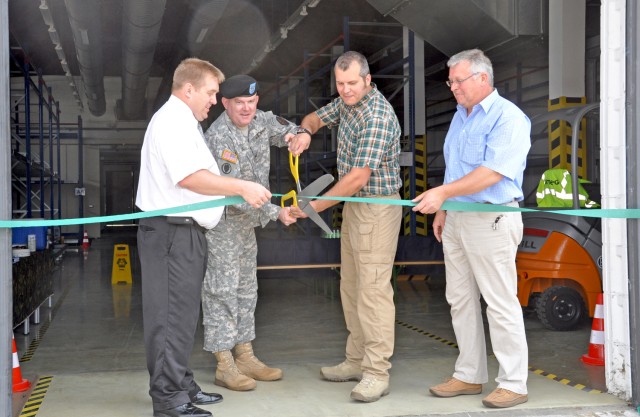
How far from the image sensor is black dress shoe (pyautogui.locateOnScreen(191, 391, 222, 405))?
166 inches

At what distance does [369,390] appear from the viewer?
4223mm

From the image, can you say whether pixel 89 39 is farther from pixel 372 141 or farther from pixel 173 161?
pixel 173 161

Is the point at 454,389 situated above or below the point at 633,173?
below

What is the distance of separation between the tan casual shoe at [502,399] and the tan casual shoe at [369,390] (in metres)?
0.60

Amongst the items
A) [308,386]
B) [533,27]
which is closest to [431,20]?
[533,27]

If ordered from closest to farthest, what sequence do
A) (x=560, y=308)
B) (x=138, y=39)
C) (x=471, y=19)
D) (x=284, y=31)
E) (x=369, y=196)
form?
(x=369, y=196) → (x=560, y=308) → (x=471, y=19) → (x=138, y=39) → (x=284, y=31)

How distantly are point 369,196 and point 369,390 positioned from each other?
1174 millimetres

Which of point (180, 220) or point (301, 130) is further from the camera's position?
point (301, 130)

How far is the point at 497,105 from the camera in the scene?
406 centimetres

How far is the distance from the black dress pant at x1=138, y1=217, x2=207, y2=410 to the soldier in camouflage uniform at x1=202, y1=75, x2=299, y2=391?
68cm

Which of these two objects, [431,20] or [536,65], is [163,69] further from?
[431,20]

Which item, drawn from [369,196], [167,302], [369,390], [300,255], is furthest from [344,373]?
[300,255]

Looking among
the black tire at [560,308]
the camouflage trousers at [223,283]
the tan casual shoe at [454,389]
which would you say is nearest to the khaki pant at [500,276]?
the tan casual shoe at [454,389]

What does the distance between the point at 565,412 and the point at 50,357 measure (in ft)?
13.9
